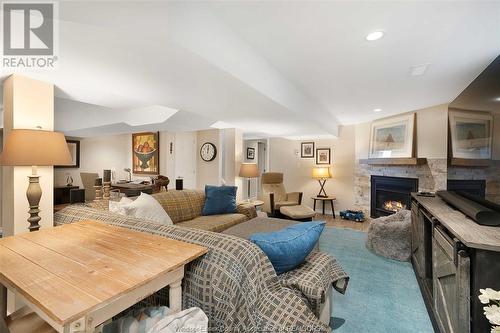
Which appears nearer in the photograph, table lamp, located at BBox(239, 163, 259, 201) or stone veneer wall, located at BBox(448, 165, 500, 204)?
stone veneer wall, located at BBox(448, 165, 500, 204)

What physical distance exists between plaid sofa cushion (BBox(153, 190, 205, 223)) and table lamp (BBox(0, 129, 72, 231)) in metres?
1.25

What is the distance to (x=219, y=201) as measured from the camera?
3336mm

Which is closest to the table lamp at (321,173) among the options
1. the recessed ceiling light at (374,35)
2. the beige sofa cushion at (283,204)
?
the beige sofa cushion at (283,204)

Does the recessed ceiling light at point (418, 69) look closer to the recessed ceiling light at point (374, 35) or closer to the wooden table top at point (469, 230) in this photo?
the recessed ceiling light at point (374, 35)

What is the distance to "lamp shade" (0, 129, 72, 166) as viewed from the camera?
160 cm

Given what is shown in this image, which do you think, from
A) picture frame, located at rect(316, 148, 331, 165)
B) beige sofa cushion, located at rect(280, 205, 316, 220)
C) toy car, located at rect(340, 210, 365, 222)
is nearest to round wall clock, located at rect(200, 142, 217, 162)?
beige sofa cushion, located at rect(280, 205, 316, 220)

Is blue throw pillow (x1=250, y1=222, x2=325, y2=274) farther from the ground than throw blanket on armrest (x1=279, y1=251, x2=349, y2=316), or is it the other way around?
blue throw pillow (x1=250, y1=222, x2=325, y2=274)

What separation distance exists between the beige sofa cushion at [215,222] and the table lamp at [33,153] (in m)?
1.44

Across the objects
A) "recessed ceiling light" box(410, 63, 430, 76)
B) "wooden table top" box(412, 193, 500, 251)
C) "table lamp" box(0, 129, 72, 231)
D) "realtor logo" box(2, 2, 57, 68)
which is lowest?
"wooden table top" box(412, 193, 500, 251)

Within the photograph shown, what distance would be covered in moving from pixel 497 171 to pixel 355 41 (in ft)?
4.43

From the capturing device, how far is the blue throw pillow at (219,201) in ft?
10.8

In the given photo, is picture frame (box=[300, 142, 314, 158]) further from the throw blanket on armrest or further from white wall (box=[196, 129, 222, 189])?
the throw blanket on armrest

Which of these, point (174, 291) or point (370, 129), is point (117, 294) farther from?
point (370, 129)

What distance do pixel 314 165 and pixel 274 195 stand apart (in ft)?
5.12
